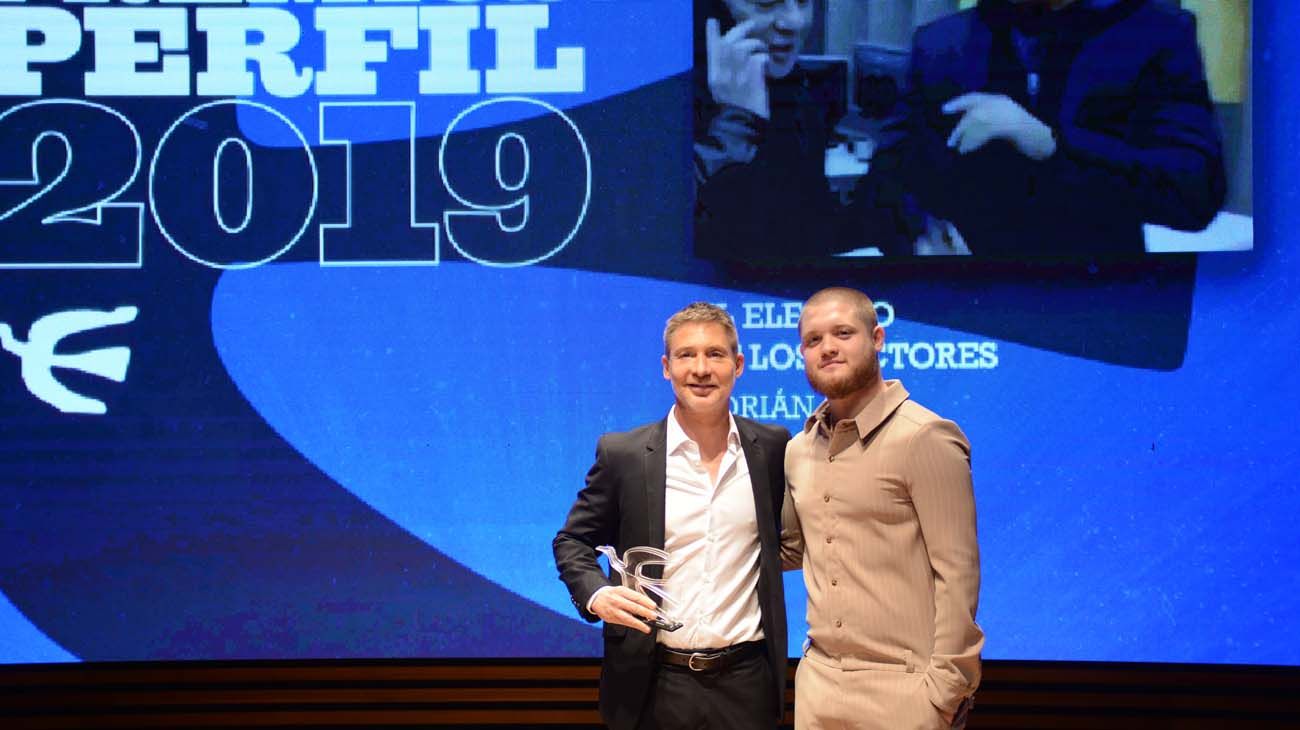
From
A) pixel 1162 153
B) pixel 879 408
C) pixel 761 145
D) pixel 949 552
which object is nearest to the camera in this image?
pixel 949 552

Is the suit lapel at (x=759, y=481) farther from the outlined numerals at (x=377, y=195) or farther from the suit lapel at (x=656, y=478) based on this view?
the outlined numerals at (x=377, y=195)

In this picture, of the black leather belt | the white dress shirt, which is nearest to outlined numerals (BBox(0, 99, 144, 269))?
the white dress shirt

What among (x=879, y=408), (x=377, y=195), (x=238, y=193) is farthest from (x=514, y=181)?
(x=879, y=408)

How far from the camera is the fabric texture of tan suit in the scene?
2.36 m

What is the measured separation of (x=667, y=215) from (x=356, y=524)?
4.93ft

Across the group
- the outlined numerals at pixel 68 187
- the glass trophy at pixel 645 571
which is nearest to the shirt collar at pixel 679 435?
the glass trophy at pixel 645 571

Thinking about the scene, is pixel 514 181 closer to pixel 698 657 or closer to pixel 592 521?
pixel 592 521

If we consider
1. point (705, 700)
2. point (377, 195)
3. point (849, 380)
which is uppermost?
point (377, 195)

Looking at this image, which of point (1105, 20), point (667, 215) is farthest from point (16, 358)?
point (1105, 20)

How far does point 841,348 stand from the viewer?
8.30 feet

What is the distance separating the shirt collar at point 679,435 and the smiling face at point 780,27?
1.59 m

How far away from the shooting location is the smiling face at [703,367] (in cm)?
270

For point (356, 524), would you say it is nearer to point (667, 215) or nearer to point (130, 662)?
point (130, 662)

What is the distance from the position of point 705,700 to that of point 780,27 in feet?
7.54
